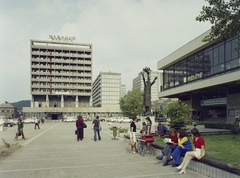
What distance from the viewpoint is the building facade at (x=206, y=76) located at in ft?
84.9

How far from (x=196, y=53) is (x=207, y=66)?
3.78 metres

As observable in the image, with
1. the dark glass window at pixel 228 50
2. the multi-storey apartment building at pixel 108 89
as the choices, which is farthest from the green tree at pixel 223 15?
the multi-storey apartment building at pixel 108 89

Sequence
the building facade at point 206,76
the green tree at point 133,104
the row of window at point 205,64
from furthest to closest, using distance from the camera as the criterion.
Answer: the green tree at point 133,104, the building facade at point 206,76, the row of window at point 205,64

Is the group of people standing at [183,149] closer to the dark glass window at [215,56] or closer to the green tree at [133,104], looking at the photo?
the dark glass window at [215,56]

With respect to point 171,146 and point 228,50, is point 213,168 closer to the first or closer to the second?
point 171,146

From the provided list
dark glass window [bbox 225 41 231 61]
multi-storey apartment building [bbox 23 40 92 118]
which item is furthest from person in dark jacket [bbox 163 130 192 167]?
multi-storey apartment building [bbox 23 40 92 118]

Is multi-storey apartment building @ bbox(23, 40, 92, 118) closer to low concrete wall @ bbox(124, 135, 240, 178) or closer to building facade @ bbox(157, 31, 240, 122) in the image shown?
building facade @ bbox(157, 31, 240, 122)

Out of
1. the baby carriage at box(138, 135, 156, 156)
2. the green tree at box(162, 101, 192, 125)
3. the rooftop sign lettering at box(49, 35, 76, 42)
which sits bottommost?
the baby carriage at box(138, 135, 156, 156)

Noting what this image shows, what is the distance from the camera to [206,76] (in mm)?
29672

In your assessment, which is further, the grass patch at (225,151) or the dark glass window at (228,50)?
the dark glass window at (228,50)

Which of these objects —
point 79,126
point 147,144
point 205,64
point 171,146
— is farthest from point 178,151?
point 205,64

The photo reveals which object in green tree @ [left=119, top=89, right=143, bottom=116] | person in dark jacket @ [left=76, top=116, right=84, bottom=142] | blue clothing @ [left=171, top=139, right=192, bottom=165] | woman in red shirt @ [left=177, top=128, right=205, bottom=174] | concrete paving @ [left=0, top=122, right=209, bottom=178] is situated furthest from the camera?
green tree @ [left=119, top=89, right=143, bottom=116]

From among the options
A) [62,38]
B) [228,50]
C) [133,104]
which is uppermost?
[62,38]

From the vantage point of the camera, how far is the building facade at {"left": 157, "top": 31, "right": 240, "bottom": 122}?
25891 mm
